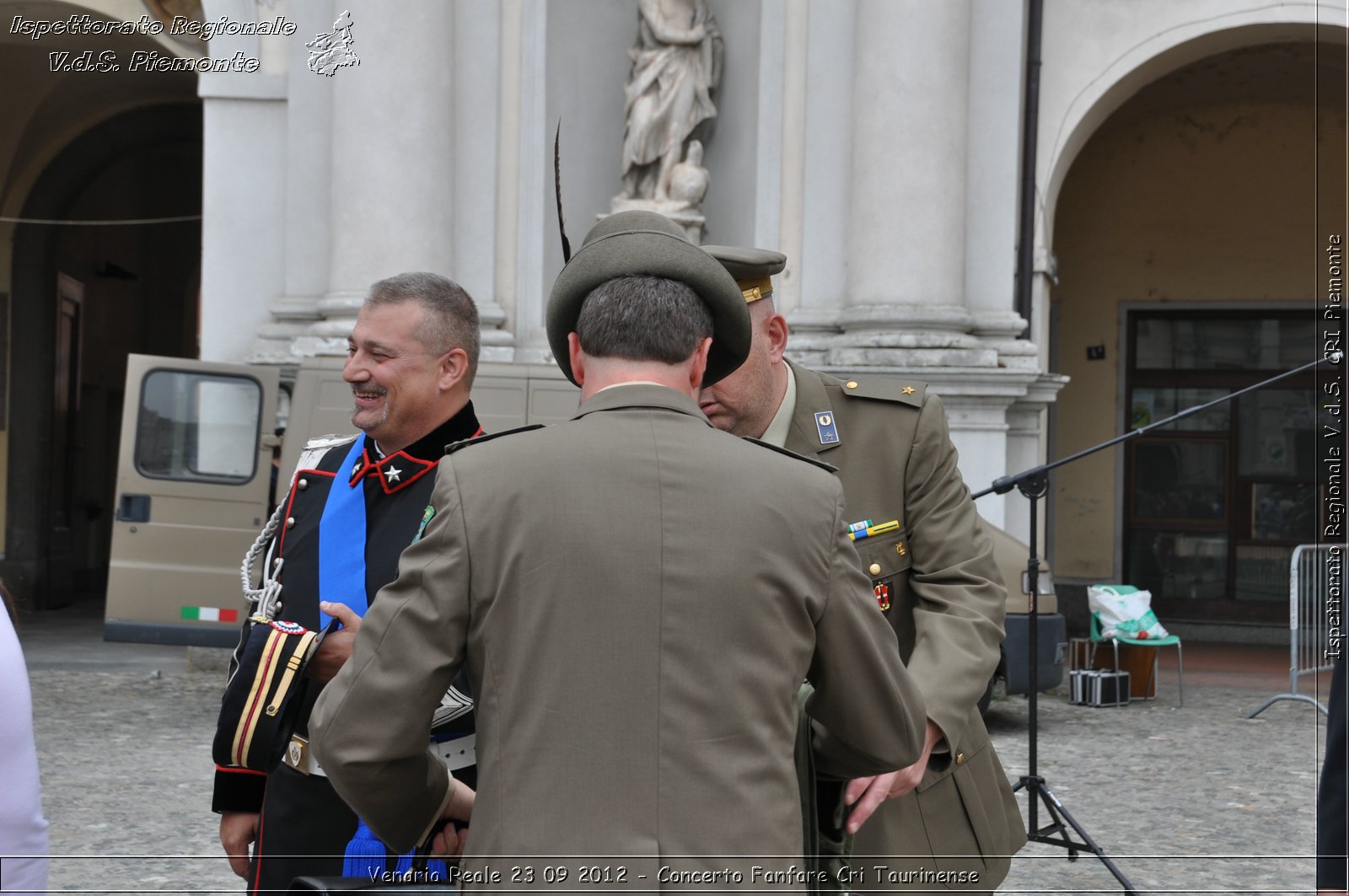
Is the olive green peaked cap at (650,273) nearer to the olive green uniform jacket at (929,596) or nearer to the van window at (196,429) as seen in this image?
the olive green uniform jacket at (929,596)

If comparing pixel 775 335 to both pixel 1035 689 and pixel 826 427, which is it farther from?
pixel 1035 689

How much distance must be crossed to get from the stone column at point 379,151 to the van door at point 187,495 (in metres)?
0.81

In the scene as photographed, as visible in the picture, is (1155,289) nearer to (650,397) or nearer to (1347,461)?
(1347,461)

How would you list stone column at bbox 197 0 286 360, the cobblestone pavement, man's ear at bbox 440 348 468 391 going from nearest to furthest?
man's ear at bbox 440 348 468 391, the cobblestone pavement, stone column at bbox 197 0 286 360

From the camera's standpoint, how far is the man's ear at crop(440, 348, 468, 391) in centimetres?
301

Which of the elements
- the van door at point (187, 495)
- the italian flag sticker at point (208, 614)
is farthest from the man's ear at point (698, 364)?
the italian flag sticker at point (208, 614)

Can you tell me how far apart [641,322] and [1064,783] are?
575 cm

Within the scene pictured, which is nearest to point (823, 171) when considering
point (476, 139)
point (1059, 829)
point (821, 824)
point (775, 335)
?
point (476, 139)

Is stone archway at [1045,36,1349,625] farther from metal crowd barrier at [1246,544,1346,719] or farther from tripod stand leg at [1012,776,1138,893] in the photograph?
tripod stand leg at [1012,776,1138,893]

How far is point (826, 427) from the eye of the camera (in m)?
2.96

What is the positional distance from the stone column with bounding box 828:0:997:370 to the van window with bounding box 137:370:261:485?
381 cm

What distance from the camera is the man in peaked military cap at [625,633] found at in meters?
1.82

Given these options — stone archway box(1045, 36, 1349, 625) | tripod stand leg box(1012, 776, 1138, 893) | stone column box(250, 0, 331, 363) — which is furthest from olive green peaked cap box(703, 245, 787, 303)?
stone archway box(1045, 36, 1349, 625)

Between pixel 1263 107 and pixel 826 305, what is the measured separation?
5.61m
